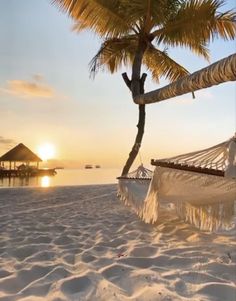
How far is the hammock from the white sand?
9.1 inches

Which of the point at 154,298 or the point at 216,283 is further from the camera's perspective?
the point at 216,283

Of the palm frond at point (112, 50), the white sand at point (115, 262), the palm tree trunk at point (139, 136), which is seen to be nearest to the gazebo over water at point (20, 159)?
the palm frond at point (112, 50)

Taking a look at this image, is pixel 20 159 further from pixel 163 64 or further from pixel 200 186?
pixel 200 186

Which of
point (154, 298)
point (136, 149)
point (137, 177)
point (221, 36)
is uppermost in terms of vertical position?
point (221, 36)

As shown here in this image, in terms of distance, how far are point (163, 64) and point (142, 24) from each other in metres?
1.96

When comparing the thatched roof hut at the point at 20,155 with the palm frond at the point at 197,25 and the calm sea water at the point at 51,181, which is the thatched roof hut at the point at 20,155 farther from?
the palm frond at the point at 197,25

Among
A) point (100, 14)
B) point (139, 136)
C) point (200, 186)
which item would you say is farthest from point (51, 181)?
point (200, 186)

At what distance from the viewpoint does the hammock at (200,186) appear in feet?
8.73

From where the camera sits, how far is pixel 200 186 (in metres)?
3.04

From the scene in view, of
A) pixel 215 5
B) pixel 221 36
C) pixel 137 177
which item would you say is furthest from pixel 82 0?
pixel 137 177

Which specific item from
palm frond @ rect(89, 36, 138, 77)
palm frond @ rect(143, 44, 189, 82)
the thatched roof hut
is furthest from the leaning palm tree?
the thatched roof hut

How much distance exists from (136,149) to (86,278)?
6290 mm

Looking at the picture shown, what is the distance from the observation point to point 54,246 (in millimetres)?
3328

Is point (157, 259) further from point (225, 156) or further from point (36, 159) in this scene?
point (36, 159)
